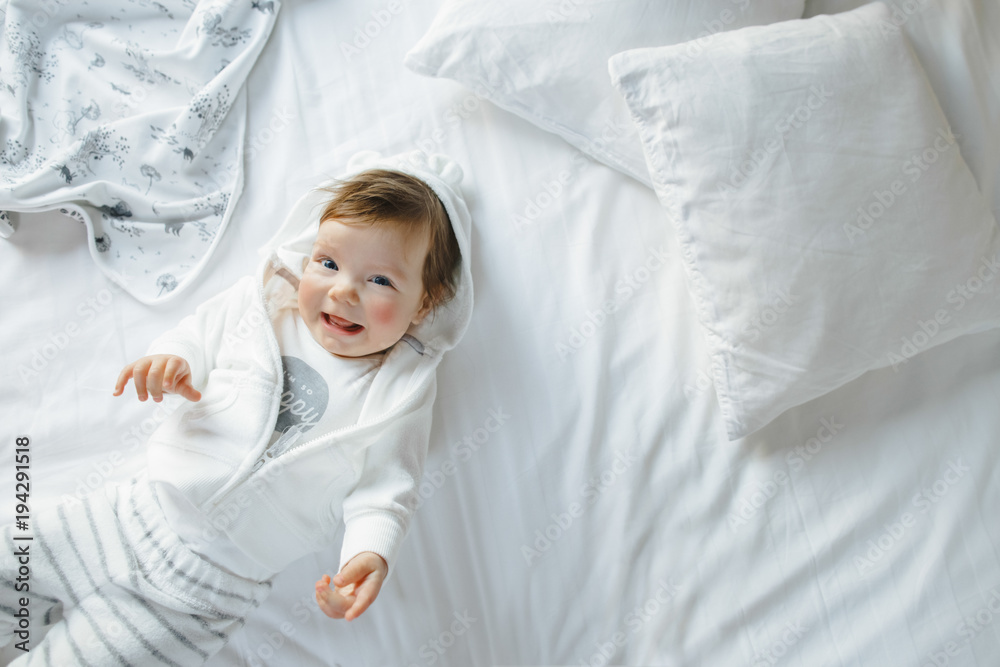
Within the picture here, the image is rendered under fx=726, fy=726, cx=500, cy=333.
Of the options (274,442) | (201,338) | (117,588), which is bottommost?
(117,588)

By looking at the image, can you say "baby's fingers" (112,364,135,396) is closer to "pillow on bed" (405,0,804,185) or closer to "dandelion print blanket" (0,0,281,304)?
"dandelion print blanket" (0,0,281,304)

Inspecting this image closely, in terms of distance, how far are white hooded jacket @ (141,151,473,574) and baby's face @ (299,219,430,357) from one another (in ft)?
0.23

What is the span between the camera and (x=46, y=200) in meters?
1.08

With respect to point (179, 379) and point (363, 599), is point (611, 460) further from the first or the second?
point (179, 379)

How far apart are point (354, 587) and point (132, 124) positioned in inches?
31.4

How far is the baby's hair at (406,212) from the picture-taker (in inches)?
37.4

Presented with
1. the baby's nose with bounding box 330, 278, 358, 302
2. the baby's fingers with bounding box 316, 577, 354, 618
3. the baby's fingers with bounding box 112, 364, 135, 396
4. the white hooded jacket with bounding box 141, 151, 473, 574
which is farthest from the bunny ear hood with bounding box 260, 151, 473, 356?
the baby's fingers with bounding box 316, 577, 354, 618

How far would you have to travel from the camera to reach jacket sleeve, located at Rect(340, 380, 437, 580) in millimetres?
902

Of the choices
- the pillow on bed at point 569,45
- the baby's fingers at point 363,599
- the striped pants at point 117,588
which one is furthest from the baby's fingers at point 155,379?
the pillow on bed at point 569,45

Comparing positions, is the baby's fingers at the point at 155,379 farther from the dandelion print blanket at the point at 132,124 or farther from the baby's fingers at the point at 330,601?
the baby's fingers at the point at 330,601

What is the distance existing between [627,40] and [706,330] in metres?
0.44

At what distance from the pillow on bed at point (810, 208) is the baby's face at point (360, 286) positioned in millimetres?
376

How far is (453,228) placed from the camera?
1023mm

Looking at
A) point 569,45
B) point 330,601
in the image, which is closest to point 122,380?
point 330,601
